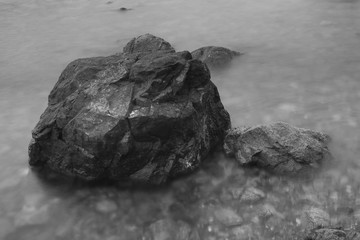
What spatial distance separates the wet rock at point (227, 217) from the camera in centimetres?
700

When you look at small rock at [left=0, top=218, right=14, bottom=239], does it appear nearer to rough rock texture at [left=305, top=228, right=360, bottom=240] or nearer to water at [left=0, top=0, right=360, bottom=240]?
water at [left=0, top=0, right=360, bottom=240]

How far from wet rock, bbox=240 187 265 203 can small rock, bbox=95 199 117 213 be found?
229 centimetres

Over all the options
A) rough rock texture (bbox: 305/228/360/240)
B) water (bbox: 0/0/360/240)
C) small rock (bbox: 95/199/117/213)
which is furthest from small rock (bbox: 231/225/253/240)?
small rock (bbox: 95/199/117/213)

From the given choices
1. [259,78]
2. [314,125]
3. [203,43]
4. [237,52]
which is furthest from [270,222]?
[203,43]

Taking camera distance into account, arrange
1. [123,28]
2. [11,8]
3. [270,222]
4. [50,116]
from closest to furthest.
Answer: [270,222]
[50,116]
[123,28]
[11,8]

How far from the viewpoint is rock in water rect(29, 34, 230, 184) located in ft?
25.2

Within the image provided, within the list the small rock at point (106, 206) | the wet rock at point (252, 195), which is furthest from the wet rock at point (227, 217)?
the small rock at point (106, 206)

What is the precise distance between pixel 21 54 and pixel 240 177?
453 inches

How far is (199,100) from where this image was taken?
8414mm

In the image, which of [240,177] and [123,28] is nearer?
[240,177]

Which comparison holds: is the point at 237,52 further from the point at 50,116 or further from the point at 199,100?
the point at 50,116

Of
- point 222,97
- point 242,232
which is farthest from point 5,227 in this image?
point 222,97

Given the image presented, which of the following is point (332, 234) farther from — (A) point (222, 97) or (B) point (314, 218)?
(A) point (222, 97)

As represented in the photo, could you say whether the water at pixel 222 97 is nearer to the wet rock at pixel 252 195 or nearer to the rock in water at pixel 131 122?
the wet rock at pixel 252 195
